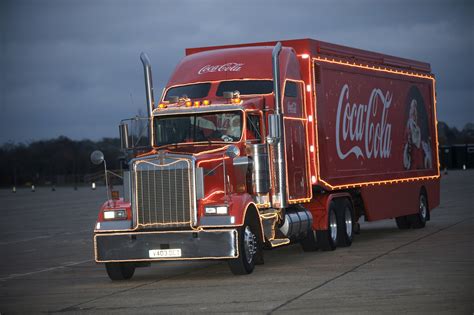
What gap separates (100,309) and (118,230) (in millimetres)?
3582

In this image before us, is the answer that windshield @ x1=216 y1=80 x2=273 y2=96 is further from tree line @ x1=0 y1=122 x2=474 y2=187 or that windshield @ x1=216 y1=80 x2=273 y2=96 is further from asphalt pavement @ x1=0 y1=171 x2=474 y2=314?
tree line @ x1=0 y1=122 x2=474 y2=187

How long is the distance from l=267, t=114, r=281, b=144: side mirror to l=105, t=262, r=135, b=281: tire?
316 cm

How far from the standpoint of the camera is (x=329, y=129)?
75.2ft

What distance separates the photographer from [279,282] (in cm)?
1644

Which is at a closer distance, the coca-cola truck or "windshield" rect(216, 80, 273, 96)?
the coca-cola truck

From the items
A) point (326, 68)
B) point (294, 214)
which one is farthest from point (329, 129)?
point (294, 214)

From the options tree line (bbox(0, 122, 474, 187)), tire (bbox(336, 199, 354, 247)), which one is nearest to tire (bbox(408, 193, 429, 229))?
tire (bbox(336, 199, 354, 247))

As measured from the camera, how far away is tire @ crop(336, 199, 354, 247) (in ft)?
76.0

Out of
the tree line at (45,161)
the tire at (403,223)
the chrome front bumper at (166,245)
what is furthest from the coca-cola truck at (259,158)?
the tree line at (45,161)

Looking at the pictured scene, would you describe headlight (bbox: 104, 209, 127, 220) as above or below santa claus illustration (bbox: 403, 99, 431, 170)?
below

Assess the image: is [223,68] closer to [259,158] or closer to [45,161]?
[259,158]

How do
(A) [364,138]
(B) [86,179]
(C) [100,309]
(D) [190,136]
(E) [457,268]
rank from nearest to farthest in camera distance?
(C) [100,309], (E) [457,268], (D) [190,136], (A) [364,138], (B) [86,179]

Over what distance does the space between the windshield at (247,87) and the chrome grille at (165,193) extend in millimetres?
3023

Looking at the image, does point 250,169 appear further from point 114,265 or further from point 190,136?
point 114,265
